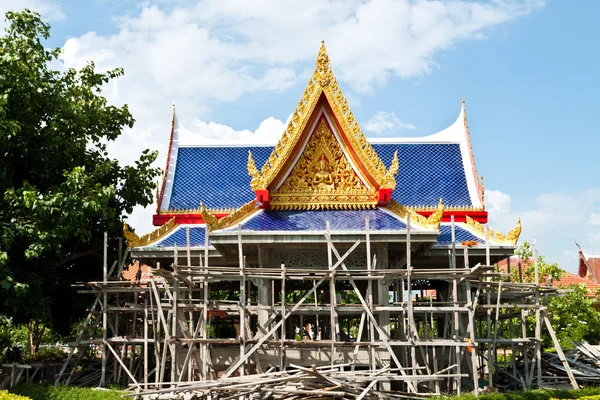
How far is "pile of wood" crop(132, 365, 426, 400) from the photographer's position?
1068 cm

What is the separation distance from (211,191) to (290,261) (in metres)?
3.91

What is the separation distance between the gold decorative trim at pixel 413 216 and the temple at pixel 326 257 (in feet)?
0.11

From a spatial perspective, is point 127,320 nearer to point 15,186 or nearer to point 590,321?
point 15,186

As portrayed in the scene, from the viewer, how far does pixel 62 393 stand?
12.4 metres

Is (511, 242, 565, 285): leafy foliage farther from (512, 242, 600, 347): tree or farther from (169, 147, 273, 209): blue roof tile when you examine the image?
(169, 147, 273, 209): blue roof tile

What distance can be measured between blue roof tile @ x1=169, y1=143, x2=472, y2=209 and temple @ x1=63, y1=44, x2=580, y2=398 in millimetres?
40

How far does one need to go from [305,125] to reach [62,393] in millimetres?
6653

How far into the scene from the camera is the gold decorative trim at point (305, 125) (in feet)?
44.3

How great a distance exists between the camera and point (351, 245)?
1259 cm

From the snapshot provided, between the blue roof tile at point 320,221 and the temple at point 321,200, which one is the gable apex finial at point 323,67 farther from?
the blue roof tile at point 320,221

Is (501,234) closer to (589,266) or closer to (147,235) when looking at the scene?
(147,235)

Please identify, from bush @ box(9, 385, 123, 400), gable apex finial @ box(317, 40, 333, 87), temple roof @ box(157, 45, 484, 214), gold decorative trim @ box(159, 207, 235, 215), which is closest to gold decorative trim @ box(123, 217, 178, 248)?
gold decorative trim @ box(159, 207, 235, 215)

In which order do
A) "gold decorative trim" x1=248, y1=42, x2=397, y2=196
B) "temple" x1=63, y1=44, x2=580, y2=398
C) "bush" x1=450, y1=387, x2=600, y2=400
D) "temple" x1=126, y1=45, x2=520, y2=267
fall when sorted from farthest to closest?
1. "gold decorative trim" x1=248, y1=42, x2=397, y2=196
2. "temple" x1=126, y1=45, x2=520, y2=267
3. "temple" x1=63, y1=44, x2=580, y2=398
4. "bush" x1=450, y1=387, x2=600, y2=400

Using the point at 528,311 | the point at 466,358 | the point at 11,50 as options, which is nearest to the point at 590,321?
the point at 528,311
